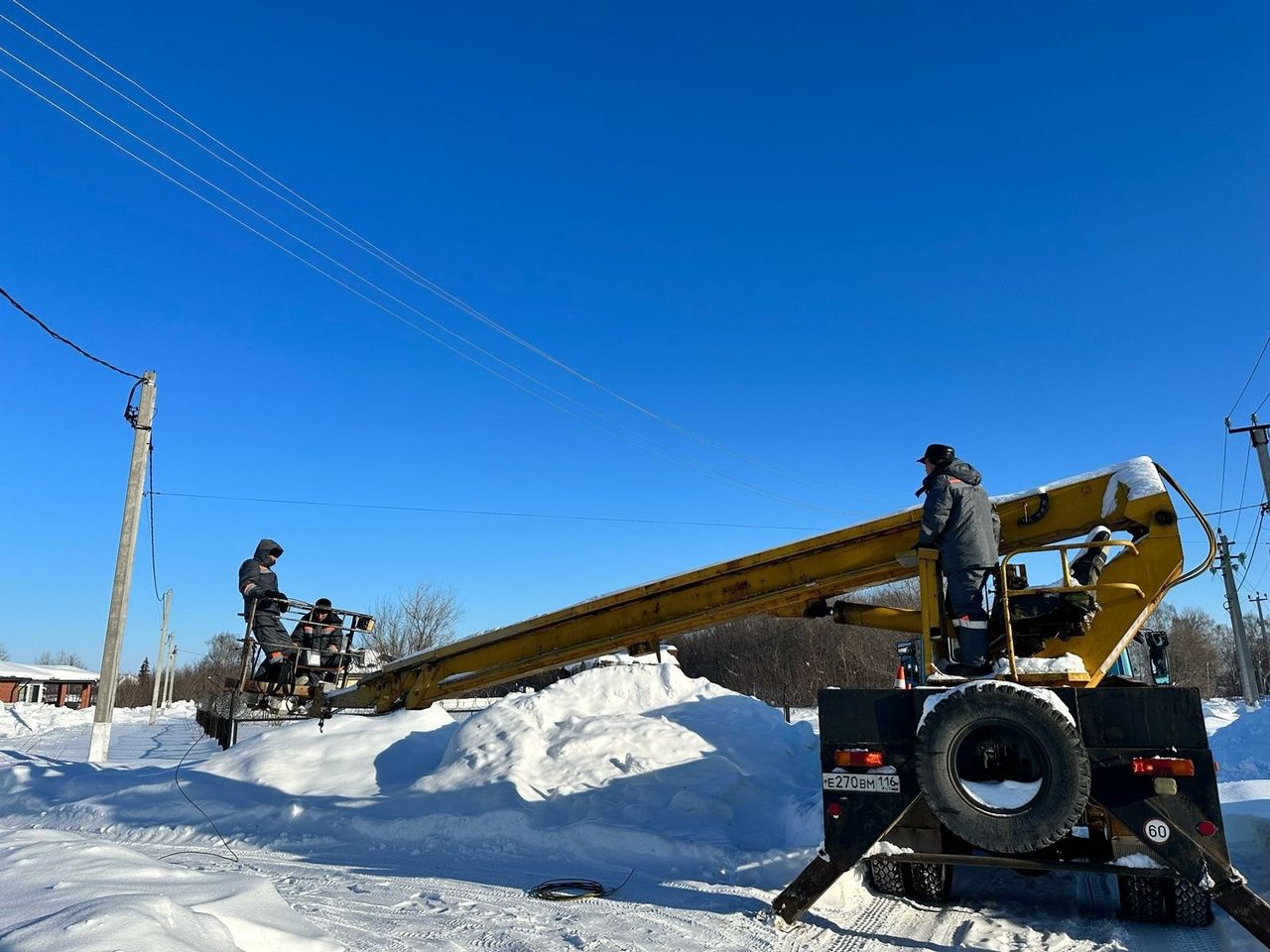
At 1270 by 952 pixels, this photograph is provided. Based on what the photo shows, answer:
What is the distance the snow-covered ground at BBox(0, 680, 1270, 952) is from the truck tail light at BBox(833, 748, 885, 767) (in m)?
0.98

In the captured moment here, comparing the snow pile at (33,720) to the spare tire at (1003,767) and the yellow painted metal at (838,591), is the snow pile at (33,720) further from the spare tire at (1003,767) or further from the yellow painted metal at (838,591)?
the spare tire at (1003,767)

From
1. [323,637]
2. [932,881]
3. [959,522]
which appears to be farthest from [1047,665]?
[323,637]

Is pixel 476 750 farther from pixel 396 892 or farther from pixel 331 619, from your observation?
pixel 396 892

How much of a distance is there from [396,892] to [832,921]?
3.04m

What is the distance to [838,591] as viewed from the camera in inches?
276

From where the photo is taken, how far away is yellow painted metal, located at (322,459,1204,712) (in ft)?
19.1

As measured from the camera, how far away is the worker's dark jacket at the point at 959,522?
578 cm

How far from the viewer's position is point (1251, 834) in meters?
6.99

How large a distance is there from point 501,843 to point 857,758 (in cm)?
414

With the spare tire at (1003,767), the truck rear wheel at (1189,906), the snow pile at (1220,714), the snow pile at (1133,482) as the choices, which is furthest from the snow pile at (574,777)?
the snow pile at (1220,714)

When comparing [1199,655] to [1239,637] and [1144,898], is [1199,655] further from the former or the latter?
[1144,898]

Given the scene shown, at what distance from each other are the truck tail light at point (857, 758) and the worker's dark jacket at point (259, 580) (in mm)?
6387

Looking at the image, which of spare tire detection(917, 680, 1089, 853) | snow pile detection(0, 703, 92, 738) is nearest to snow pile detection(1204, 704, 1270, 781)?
spare tire detection(917, 680, 1089, 853)

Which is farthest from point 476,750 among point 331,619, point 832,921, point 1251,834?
point 1251,834
